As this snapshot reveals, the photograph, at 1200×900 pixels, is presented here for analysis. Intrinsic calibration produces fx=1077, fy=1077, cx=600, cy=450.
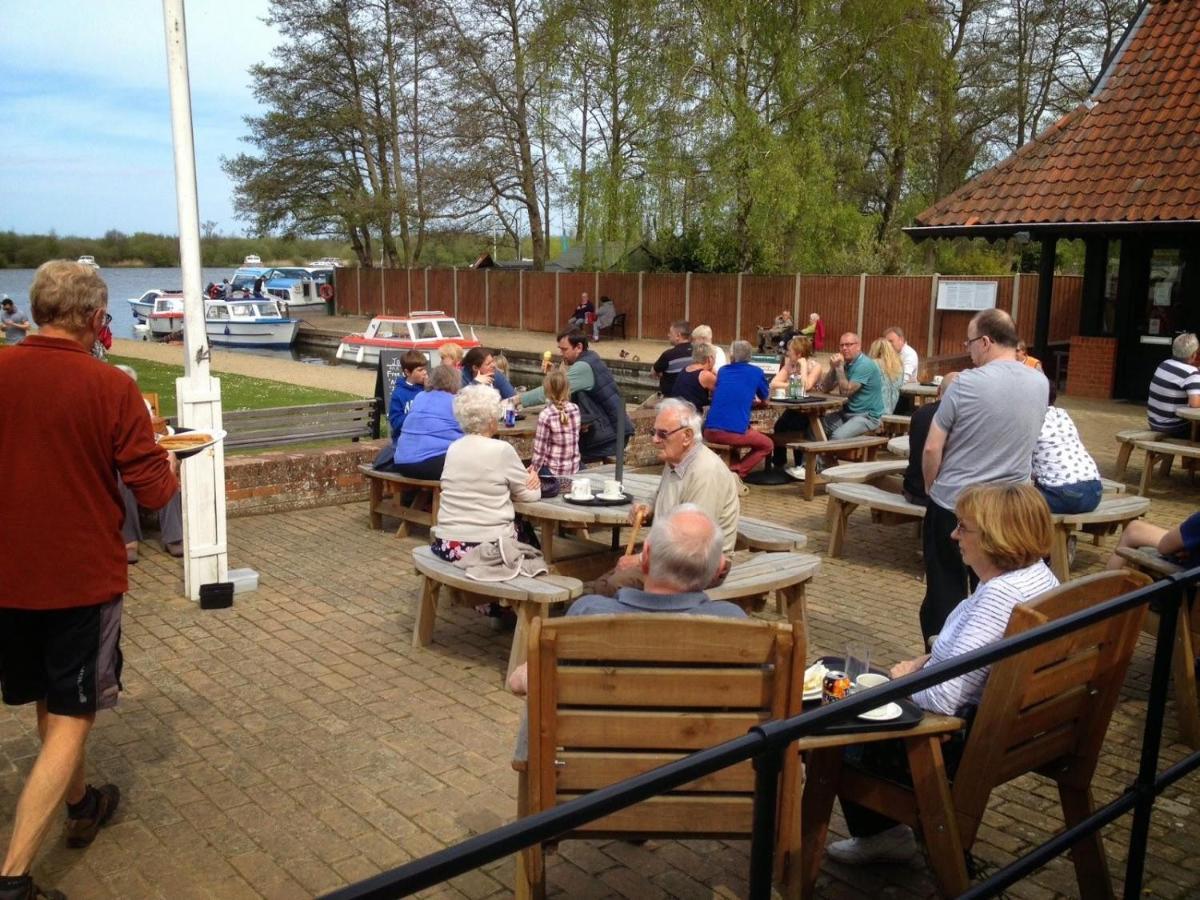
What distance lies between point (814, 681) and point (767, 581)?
1910 mm

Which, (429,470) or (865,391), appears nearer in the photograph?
(429,470)

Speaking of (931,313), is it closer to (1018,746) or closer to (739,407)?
(739,407)

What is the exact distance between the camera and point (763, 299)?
29.3 m

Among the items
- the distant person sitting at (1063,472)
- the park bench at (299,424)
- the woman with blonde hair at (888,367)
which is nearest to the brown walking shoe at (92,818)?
the distant person sitting at (1063,472)

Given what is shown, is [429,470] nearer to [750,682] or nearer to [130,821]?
[130,821]

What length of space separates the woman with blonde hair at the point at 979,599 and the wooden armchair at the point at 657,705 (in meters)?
0.59

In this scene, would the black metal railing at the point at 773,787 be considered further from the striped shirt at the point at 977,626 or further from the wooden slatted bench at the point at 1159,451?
the wooden slatted bench at the point at 1159,451

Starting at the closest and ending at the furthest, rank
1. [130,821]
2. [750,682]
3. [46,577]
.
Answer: [750,682], [46,577], [130,821]

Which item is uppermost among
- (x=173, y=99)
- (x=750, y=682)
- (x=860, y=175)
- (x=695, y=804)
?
(x=860, y=175)

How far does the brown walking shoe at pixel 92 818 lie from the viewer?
371 cm

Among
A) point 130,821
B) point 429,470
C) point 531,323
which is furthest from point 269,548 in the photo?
point 531,323

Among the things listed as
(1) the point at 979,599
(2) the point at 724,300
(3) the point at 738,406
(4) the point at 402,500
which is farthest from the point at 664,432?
(2) the point at 724,300

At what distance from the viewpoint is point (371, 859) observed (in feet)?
11.9

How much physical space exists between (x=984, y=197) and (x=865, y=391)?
8.00 metres
